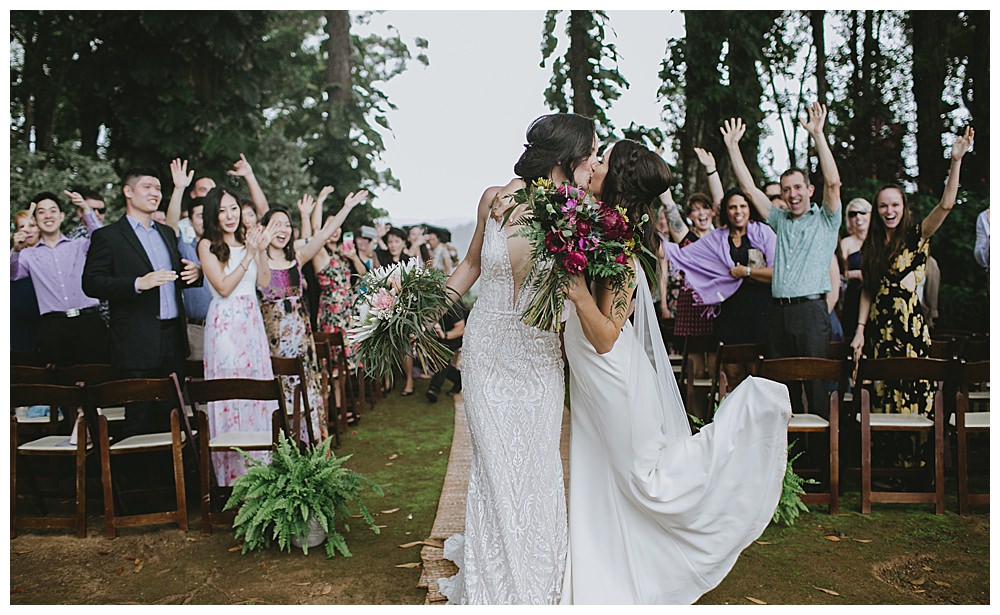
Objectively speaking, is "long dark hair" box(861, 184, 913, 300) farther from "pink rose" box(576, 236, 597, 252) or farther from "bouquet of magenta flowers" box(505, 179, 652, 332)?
"pink rose" box(576, 236, 597, 252)

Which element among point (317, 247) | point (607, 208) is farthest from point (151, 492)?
point (607, 208)

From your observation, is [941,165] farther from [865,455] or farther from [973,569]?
[973,569]

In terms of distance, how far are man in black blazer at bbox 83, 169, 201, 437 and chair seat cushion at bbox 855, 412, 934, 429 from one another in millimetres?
4818

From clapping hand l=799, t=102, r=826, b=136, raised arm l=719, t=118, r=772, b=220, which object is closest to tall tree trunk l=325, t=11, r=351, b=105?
raised arm l=719, t=118, r=772, b=220

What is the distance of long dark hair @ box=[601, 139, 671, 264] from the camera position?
11.3 feet

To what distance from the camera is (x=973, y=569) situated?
13.1ft

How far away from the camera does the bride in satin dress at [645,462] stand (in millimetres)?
3260

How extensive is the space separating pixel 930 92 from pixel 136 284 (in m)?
11.7

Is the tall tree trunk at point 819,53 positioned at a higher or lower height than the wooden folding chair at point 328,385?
higher

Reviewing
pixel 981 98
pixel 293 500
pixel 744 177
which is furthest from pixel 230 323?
pixel 981 98

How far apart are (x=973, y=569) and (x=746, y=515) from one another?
1.64 m

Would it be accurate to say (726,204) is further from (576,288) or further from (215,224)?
(215,224)

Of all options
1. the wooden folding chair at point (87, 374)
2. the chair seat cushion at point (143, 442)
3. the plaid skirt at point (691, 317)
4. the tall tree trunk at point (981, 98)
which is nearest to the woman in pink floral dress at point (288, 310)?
Answer: the wooden folding chair at point (87, 374)

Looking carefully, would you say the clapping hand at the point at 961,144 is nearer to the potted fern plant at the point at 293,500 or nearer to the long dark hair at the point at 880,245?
the long dark hair at the point at 880,245
